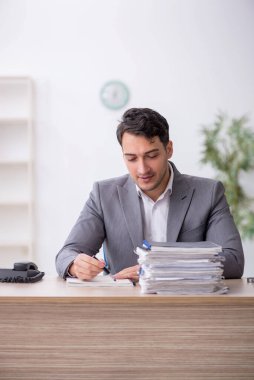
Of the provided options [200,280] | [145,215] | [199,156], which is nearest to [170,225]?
[145,215]

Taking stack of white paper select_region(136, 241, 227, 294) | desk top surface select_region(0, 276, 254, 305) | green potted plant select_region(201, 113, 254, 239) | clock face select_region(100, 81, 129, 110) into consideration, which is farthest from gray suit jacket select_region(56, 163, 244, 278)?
clock face select_region(100, 81, 129, 110)

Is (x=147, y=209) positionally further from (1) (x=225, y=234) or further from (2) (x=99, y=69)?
(2) (x=99, y=69)

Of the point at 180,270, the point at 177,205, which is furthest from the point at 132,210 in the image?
the point at 180,270

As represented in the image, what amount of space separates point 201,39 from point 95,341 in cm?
484

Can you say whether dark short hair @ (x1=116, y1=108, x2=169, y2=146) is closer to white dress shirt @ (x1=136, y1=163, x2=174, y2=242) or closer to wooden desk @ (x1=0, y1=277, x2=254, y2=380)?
white dress shirt @ (x1=136, y1=163, x2=174, y2=242)

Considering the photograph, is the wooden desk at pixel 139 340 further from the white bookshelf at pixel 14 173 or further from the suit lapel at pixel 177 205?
the white bookshelf at pixel 14 173

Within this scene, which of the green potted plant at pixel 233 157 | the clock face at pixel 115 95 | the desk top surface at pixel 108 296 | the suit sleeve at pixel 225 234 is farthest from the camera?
the clock face at pixel 115 95

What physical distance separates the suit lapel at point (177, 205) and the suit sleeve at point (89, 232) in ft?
1.05

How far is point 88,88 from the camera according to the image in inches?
255

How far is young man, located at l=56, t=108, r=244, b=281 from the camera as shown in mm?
2789

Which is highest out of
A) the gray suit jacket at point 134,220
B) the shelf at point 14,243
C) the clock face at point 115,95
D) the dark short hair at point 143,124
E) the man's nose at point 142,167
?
the clock face at point 115,95

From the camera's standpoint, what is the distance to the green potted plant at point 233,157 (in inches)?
244

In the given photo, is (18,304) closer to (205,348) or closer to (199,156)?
(205,348)

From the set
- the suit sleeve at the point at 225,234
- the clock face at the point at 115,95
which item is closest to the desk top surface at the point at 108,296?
the suit sleeve at the point at 225,234
